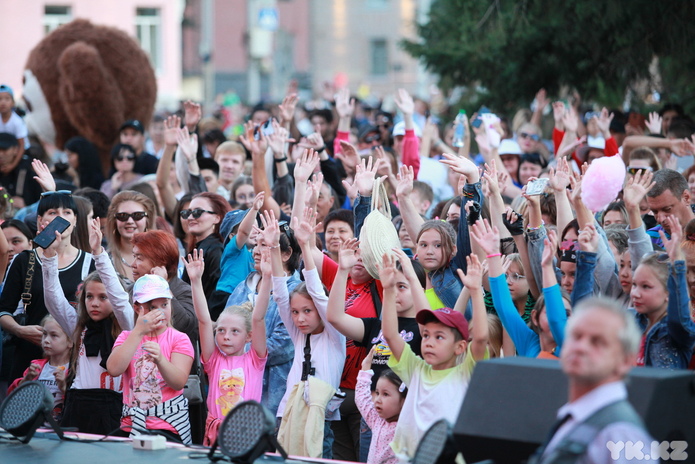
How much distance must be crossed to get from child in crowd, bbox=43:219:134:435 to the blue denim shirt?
0.83m

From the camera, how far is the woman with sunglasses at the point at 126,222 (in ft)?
22.2

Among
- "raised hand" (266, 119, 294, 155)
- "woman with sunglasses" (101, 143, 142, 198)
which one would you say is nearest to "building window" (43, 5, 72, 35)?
"woman with sunglasses" (101, 143, 142, 198)

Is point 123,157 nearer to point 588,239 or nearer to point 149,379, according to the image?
point 149,379

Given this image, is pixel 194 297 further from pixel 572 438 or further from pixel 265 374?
pixel 572 438

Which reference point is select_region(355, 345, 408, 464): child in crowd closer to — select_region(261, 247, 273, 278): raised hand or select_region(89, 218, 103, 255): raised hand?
select_region(261, 247, 273, 278): raised hand

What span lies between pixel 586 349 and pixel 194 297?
3.08m

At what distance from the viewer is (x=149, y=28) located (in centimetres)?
3161

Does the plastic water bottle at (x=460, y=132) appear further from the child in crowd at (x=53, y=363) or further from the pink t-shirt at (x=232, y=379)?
the child in crowd at (x=53, y=363)

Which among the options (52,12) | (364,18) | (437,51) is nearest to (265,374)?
(437,51)

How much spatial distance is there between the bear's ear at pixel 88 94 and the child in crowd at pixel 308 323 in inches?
248

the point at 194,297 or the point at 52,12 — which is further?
the point at 52,12

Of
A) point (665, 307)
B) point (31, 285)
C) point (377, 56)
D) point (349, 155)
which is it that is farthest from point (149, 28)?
point (665, 307)

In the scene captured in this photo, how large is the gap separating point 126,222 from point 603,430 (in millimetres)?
4578

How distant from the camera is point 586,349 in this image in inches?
115
